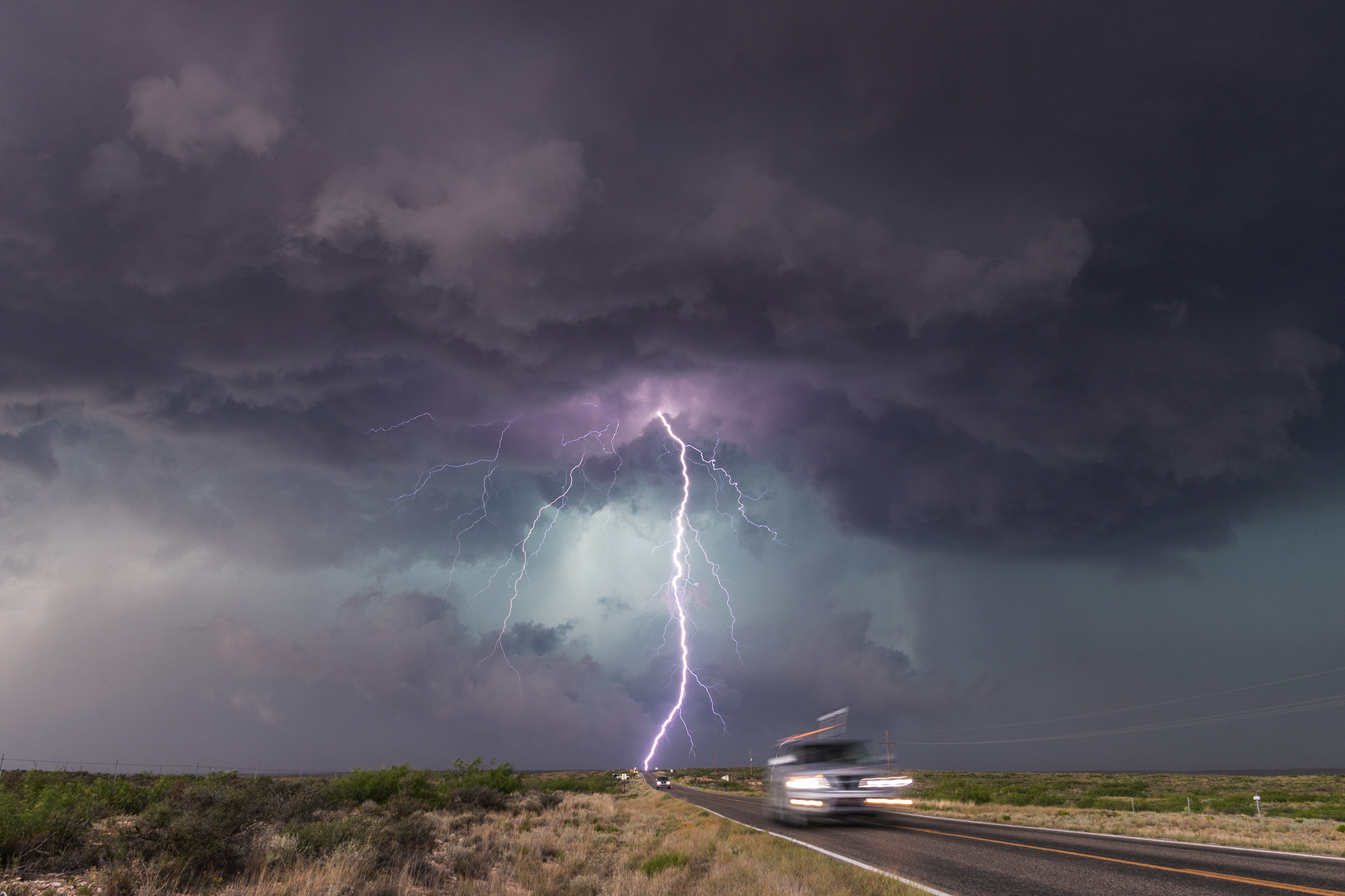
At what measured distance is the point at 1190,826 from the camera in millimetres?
17844

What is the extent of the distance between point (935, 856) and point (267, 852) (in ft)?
34.2

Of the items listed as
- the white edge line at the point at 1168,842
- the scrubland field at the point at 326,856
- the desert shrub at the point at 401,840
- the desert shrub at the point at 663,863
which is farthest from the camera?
the desert shrub at the point at 401,840

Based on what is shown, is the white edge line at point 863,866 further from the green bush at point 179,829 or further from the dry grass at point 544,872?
the green bush at point 179,829

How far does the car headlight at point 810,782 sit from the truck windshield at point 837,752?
570 millimetres

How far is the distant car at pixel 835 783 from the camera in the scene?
16281mm

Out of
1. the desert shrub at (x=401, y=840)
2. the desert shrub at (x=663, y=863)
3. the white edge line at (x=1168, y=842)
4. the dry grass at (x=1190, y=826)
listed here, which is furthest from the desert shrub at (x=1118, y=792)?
the desert shrub at (x=401, y=840)

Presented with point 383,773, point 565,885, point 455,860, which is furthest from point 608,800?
point 565,885

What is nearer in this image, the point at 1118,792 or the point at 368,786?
the point at 368,786

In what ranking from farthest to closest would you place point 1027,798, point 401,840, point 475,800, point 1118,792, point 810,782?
point 1118,792 < point 1027,798 < point 475,800 < point 810,782 < point 401,840

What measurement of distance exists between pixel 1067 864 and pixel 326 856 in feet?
36.6

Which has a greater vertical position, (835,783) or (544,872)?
(835,783)

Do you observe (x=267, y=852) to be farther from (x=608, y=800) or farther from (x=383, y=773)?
(x=608, y=800)

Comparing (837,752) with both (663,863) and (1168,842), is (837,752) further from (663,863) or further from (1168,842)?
(663,863)

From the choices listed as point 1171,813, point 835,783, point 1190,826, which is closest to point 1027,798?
point 1171,813
